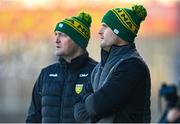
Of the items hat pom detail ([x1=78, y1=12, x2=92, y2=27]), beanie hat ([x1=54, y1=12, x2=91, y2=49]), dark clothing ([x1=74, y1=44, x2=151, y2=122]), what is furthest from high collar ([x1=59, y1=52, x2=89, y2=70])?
dark clothing ([x1=74, y1=44, x2=151, y2=122])

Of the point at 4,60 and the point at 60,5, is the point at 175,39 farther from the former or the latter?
the point at 4,60

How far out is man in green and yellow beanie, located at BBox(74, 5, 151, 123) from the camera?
4.44 metres

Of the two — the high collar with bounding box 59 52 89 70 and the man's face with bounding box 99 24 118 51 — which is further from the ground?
the man's face with bounding box 99 24 118 51

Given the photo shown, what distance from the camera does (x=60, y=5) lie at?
12453 millimetres

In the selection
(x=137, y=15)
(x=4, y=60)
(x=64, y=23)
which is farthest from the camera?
(x=4, y=60)

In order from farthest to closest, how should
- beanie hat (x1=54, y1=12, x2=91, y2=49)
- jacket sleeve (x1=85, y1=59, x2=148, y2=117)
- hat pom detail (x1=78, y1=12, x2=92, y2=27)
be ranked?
hat pom detail (x1=78, y1=12, x2=92, y2=27)
beanie hat (x1=54, y1=12, x2=91, y2=49)
jacket sleeve (x1=85, y1=59, x2=148, y2=117)

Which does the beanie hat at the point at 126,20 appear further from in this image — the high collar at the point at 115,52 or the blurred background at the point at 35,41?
the blurred background at the point at 35,41

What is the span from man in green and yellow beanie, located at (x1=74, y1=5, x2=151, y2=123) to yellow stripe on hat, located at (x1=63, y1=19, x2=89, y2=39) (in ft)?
2.69

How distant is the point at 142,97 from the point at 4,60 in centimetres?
792

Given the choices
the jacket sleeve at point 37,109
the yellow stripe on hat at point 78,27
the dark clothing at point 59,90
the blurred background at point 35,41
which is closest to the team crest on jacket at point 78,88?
the dark clothing at point 59,90

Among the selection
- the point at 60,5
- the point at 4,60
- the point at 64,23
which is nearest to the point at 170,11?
the point at 60,5

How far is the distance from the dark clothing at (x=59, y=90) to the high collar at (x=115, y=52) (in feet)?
2.06

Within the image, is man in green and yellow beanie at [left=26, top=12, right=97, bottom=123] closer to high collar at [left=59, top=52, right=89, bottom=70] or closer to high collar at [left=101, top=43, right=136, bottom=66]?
high collar at [left=59, top=52, right=89, bottom=70]

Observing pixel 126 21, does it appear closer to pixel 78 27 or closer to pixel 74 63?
pixel 74 63
